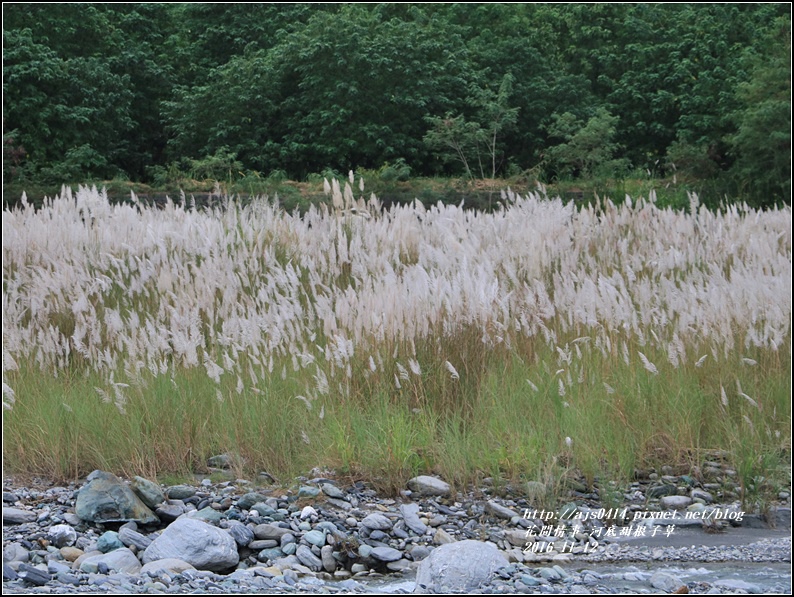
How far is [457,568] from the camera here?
2.66 m

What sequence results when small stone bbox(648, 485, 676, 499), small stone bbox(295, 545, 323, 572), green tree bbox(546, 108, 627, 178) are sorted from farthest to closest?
1. green tree bbox(546, 108, 627, 178)
2. small stone bbox(648, 485, 676, 499)
3. small stone bbox(295, 545, 323, 572)

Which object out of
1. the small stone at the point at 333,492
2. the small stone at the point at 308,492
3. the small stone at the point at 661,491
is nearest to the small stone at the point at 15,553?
the small stone at the point at 308,492

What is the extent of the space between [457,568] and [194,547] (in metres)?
0.88

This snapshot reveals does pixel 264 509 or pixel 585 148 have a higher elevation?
pixel 585 148

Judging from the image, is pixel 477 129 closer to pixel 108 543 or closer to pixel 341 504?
pixel 341 504

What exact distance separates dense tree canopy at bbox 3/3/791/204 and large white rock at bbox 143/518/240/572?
11.6m

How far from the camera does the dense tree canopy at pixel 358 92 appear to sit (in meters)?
15.4

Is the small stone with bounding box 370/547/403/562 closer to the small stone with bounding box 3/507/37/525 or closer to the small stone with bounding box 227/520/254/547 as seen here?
the small stone with bounding box 227/520/254/547

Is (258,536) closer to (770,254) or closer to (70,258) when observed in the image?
(70,258)

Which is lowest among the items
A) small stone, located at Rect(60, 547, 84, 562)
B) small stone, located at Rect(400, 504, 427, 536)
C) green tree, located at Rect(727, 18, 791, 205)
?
small stone, located at Rect(400, 504, 427, 536)

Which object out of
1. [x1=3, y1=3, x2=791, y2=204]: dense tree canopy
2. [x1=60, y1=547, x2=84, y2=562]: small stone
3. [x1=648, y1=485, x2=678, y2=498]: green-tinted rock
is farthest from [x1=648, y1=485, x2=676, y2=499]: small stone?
[x1=3, y1=3, x2=791, y2=204]: dense tree canopy

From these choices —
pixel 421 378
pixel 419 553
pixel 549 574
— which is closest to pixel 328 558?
pixel 419 553

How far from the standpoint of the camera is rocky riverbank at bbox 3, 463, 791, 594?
271 centimetres

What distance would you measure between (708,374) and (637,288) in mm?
1029
